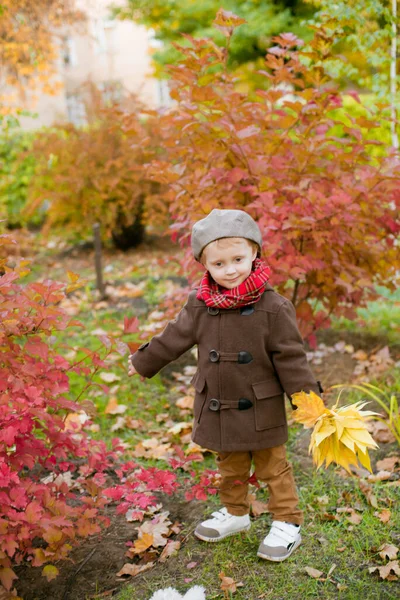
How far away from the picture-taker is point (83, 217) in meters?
7.41

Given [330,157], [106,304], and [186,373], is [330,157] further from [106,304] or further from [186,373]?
[106,304]

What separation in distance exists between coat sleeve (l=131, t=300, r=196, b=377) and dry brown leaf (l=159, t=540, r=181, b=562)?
709mm

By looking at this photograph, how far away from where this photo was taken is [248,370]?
7.25 ft

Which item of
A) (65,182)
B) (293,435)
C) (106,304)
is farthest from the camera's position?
(65,182)

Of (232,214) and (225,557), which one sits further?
(225,557)

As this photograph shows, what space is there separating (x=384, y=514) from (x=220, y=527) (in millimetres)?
671

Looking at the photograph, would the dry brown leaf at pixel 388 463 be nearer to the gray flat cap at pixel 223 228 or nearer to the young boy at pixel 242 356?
the young boy at pixel 242 356

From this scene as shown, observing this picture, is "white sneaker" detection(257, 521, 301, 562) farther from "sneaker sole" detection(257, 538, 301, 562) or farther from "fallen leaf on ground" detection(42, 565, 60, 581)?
"fallen leaf on ground" detection(42, 565, 60, 581)

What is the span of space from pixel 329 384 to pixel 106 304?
8.51ft

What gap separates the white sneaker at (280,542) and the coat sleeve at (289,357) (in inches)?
21.6

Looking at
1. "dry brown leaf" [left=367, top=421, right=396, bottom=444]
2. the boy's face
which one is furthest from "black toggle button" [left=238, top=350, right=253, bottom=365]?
"dry brown leaf" [left=367, top=421, right=396, bottom=444]

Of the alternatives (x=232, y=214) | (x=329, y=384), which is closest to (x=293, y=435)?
(x=329, y=384)

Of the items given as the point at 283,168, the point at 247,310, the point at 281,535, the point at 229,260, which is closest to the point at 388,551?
the point at 281,535

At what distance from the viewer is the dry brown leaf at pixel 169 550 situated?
93.0 inches
